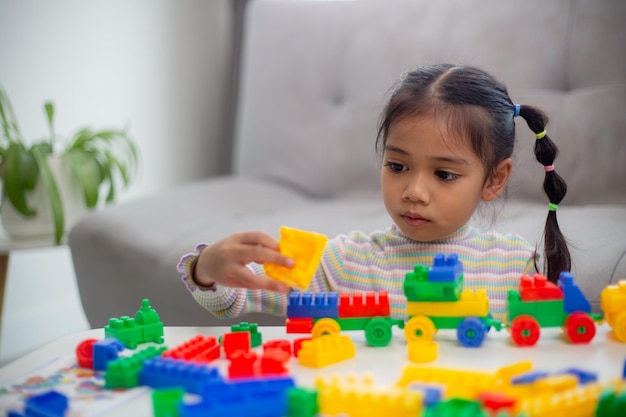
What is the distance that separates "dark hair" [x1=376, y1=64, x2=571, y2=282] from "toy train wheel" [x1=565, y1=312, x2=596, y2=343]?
0.32 m

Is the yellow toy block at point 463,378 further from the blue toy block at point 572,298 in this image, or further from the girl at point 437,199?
the girl at point 437,199

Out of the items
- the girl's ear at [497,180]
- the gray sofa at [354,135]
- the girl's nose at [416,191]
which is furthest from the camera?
the gray sofa at [354,135]

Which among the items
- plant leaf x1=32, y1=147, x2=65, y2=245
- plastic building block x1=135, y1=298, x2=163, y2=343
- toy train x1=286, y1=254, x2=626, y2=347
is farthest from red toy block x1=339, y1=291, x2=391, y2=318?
plant leaf x1=32, y1=147, x2=65, y2=245

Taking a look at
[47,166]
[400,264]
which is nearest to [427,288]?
[400,264]

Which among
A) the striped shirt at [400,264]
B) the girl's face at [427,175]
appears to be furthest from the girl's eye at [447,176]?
the striped shirt at [400,264]

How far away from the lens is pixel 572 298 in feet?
2.86

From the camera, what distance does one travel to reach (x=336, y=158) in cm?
215

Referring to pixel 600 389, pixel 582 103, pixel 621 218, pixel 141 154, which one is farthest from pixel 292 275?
pixel 141 154

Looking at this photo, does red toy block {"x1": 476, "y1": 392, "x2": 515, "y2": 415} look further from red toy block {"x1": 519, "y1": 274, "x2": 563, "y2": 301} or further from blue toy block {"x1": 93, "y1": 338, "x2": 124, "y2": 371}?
blue toy block {"x1": 93, "y1": 338, "x2": 124, "y2": 371}

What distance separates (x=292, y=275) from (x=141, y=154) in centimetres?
196

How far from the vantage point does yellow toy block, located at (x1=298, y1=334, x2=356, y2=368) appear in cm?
80

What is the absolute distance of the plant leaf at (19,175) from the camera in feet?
6.46

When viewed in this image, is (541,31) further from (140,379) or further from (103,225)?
(140,379)

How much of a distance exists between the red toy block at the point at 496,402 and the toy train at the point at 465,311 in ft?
0.71
